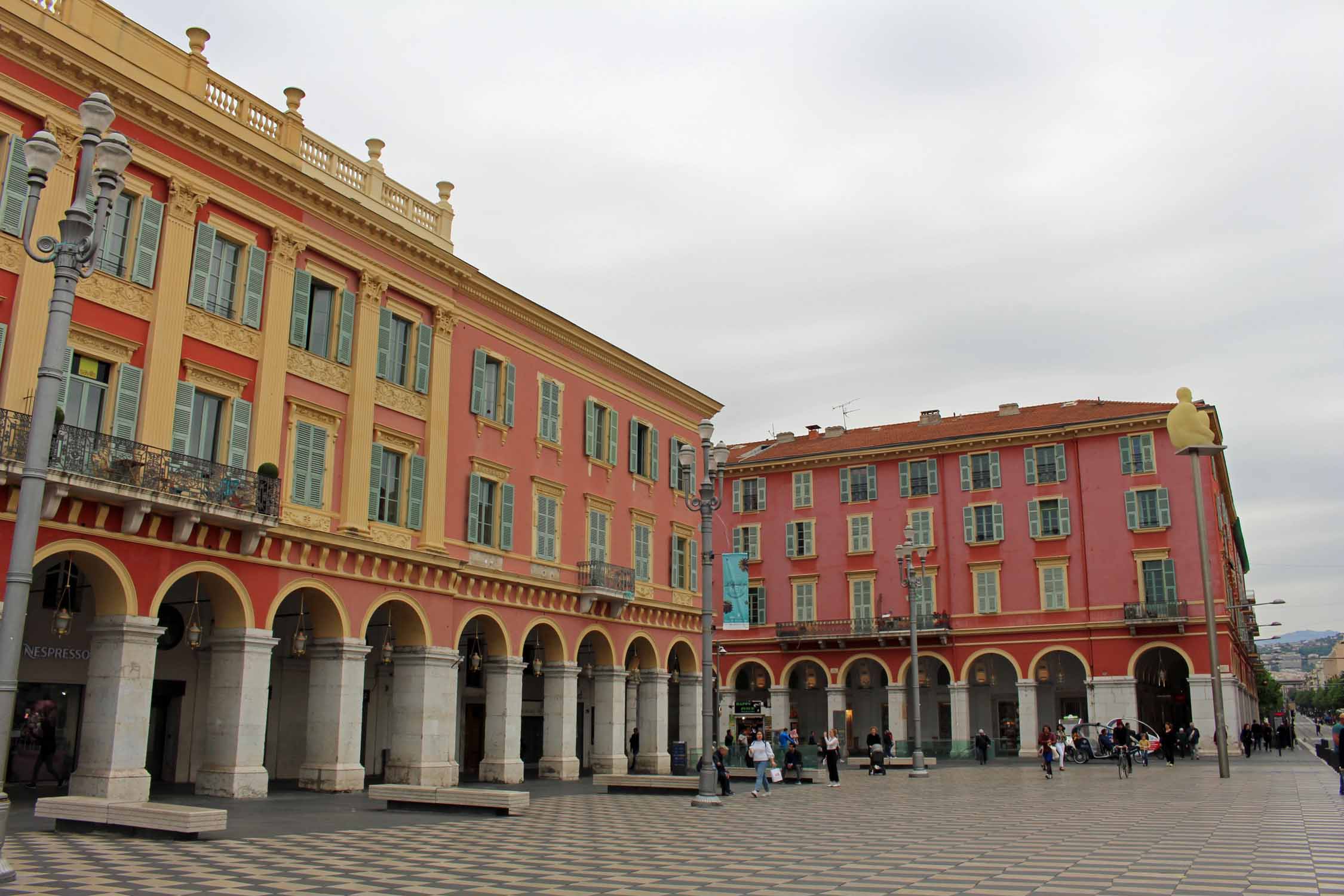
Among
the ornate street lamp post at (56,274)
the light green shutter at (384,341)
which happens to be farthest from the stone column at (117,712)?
the ornate street lamp post at (56,274)

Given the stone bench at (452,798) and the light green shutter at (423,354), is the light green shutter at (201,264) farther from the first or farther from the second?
the stone bench at (452,798)

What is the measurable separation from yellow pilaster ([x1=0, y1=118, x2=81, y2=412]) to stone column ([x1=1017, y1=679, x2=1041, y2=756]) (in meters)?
45.7

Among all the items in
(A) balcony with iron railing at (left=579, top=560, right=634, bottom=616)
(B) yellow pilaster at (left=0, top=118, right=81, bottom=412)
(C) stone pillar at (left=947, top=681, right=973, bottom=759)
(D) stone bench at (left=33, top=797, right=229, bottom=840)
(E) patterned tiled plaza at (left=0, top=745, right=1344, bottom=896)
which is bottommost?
(E) patterned tiled plaza at (left=0, top=745, right=1344, bottom=896)

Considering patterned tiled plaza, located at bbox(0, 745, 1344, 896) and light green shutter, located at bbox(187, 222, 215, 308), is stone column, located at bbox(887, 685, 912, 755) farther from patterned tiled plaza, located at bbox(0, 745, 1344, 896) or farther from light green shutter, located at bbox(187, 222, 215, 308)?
light green shutter, located at bbox(187, 222, 215, 308)

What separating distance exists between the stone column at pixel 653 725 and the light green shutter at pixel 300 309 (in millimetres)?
18507

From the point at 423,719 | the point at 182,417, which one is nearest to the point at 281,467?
the point at 182,417

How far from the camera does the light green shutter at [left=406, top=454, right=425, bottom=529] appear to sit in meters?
29.6

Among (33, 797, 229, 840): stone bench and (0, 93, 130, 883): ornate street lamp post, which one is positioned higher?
(0, 93, 130, 883): ornate street lamp post

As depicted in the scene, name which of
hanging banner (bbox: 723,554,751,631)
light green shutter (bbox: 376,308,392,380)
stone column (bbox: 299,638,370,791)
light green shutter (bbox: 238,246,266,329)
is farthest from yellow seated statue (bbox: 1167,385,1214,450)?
light green shutter (bbox: 238,246,266,329)

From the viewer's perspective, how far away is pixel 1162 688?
5953cm

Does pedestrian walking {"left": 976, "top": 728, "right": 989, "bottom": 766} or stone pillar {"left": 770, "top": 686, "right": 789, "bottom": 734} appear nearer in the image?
pedestrian walking {"left": 976, "top": 728, "right": 989, "bottom": 766}

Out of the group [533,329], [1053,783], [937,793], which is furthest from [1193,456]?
[533,329]

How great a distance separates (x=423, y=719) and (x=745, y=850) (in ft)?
48.9

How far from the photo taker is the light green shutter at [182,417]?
23266 mm
